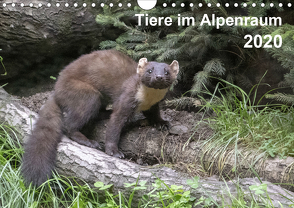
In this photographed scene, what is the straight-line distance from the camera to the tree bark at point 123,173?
2344mm

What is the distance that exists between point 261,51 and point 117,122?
76.0 inches

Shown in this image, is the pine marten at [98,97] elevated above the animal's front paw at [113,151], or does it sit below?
Answer: above

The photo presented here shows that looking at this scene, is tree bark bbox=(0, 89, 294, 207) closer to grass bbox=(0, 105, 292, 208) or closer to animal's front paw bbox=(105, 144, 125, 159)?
grass bbox=(0, 105, 292, 208)

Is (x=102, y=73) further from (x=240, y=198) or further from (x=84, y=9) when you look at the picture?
(x=240, y=198)

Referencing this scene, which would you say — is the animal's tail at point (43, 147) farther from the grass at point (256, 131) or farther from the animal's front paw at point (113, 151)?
the grass at point (256, 131)

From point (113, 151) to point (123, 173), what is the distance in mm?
688

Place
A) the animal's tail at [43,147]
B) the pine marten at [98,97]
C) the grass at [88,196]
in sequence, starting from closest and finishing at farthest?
the grass at [88,196]
the animal's tail at [43,147]
the pine marten at [98,97]

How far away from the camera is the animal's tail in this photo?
109 inches

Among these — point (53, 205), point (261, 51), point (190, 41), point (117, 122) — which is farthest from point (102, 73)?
point (261, 51)

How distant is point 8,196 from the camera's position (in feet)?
9.12

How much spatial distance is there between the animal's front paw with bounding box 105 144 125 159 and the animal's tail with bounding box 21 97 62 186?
55cm

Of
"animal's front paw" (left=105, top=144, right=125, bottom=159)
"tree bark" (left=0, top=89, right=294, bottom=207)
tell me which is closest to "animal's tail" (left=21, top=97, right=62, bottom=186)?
"tree bark" (left=0, top=89, right=294, bottom=207)

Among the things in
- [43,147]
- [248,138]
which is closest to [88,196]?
[43,147]

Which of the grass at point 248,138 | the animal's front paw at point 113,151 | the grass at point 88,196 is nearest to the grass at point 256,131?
the grass at point 248,138
